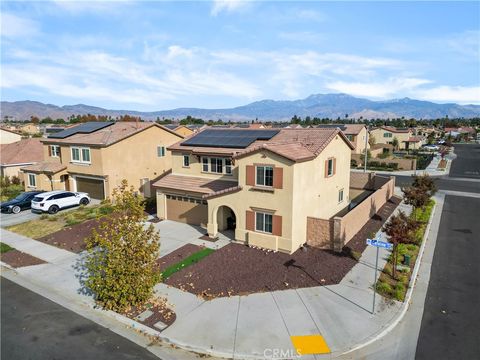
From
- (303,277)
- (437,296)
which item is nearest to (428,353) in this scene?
(437,296)

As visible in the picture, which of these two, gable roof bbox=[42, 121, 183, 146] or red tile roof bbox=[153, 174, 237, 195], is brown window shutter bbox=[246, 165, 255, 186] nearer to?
red tile roof bbox=[153, 174, 237, 195]

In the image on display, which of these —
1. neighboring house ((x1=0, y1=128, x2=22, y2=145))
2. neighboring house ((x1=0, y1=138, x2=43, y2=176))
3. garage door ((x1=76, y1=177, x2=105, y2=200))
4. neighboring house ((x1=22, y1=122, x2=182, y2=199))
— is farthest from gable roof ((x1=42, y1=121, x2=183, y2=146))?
neighboring house ((x1=0, y1=128, x2=22, y2=145))

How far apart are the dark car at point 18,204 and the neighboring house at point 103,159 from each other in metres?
3.89

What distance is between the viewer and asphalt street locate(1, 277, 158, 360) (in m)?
10.9

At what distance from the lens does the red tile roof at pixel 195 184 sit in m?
22.6

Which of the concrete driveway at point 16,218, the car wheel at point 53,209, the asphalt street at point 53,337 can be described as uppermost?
the car wheel at point 53,209

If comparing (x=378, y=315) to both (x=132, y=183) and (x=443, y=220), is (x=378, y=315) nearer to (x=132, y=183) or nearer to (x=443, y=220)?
(x=443, y=220)

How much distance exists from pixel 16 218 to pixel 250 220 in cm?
1902

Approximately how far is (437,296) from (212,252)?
11030 millimetres

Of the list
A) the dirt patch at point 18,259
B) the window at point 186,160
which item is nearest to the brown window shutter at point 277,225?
the window at point 186,160

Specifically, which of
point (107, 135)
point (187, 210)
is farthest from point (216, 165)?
point (107, 135)

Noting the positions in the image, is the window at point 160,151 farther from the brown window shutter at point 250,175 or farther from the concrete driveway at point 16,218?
the brown window shutter at point 250,175

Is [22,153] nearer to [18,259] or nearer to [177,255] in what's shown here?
[18,259]

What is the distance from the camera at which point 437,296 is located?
47.8ft
